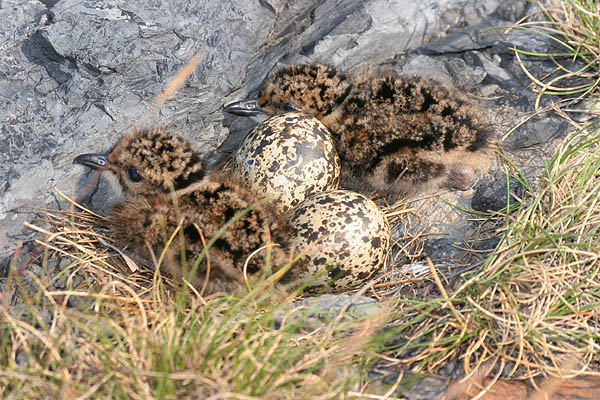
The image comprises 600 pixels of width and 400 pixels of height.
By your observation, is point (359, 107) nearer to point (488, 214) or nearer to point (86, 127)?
point (488, 214)

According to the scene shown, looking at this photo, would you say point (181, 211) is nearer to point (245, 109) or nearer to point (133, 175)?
point (133, 175)

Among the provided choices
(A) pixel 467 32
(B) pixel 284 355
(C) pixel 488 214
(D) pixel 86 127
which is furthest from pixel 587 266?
(D) pixel 86 127

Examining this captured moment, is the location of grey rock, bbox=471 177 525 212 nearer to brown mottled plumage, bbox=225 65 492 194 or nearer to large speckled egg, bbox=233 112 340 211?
brown mottled plumage, bbox=225 65 492 194

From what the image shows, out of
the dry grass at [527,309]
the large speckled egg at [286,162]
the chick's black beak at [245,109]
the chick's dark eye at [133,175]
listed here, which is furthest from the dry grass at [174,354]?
the chick's black beak at [245,109]

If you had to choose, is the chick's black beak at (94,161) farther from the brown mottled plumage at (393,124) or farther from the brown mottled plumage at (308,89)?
the brown mottled plumage at (308,89)

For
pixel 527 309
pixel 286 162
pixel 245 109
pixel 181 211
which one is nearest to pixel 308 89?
pixel 245 109

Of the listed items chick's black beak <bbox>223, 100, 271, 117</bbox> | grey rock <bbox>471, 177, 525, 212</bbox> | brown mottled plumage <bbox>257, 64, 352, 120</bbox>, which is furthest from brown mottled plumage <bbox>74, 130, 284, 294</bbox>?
grey rock <bbox>471, 177, 525, 212</bbox>
